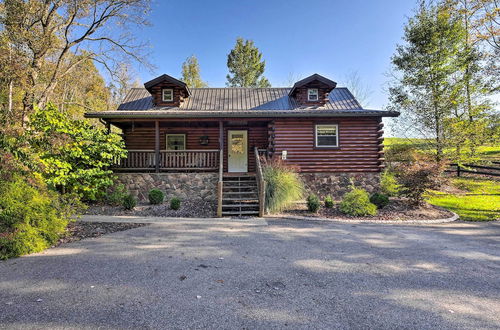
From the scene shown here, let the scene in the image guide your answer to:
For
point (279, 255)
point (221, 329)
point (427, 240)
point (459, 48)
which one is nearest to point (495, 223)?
point (427, 240)

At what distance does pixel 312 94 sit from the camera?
12086 mm

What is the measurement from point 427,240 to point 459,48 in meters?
15.4

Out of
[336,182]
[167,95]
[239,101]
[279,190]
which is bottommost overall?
[279,190]

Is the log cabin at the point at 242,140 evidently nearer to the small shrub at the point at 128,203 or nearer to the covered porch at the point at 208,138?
the covered porch at the point at 208,138

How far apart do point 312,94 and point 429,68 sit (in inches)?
357

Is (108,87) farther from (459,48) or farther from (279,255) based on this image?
(459,48)

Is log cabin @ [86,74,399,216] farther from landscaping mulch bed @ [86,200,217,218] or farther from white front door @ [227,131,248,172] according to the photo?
landscaping mulch bed @ [86,200,217,218]

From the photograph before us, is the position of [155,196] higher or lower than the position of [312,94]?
lower

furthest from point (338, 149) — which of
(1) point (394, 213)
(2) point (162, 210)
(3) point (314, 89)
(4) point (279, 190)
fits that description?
(2) point (162, 210)

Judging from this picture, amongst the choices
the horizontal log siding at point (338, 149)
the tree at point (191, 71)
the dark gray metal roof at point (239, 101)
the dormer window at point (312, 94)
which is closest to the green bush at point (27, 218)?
the dark gray metal roof at point (239, 101)

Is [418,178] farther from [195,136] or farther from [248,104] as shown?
[195,136]

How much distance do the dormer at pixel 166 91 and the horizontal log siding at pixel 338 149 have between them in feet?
17.6

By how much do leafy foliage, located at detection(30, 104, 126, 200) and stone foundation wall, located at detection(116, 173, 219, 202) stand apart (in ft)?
3.09

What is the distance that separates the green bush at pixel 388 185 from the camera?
9985 mm
